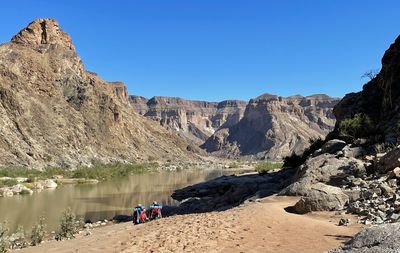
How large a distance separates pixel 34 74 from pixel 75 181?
55194mm

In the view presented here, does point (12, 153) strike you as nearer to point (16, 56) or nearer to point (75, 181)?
point (75, 181)

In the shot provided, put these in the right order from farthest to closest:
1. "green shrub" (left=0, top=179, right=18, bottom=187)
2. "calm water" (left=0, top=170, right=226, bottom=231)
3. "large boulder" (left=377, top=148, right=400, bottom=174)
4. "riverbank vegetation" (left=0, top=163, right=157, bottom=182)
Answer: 1. "riverbank vegetation" (left=0, top=163, right=157, bottom=182)
2. "green shrub" (left=0, top=179, right=18, bottom=187)
3. "calm water" (left=0, top=170, right=226, bottom=231)
4. "large boulder" (left=377, top=148, right=400, bottom=174)

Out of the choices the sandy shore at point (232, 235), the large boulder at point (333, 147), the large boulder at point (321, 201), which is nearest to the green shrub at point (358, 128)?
the large boulder at point (333, 147)

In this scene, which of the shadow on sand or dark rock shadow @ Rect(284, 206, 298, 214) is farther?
the shadow on sand

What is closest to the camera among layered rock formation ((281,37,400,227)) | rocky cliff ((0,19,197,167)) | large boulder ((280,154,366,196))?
layered rock formation ((281,37,400,227))

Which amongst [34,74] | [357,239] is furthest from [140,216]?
[34,74]

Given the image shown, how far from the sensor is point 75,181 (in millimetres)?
68562

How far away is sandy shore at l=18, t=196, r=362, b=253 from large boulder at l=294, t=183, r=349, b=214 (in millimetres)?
471

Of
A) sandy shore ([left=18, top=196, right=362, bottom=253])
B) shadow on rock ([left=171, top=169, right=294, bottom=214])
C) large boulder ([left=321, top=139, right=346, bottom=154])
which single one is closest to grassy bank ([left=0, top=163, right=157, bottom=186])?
shadow on rock ([left=171, top=169, right=294, bottom=214])

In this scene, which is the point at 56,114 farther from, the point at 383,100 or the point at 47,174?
the point at 383,100

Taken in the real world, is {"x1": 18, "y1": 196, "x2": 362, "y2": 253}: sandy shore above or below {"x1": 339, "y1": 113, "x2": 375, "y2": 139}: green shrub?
below

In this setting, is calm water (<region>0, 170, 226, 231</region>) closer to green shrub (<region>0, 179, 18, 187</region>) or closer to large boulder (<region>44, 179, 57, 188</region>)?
large boulder (<region>44, 179, 57, 188</region>)

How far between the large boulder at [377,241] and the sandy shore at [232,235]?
579 centimetres

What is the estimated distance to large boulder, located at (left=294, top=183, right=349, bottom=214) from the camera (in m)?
17.9
